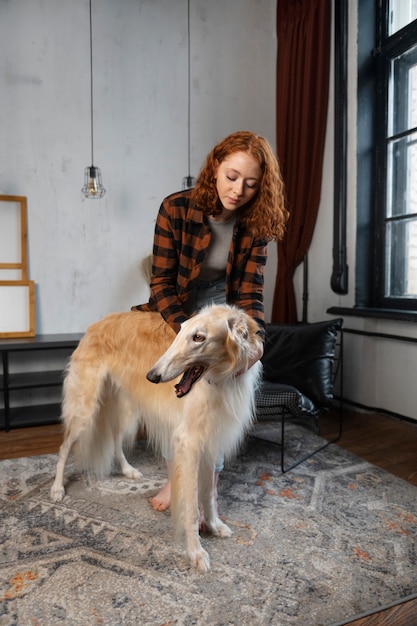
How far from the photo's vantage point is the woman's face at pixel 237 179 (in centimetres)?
162

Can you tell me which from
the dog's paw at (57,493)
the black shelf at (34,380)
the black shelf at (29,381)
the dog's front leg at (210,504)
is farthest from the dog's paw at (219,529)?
the black shelf at (29,381)

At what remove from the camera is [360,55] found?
3.34 m

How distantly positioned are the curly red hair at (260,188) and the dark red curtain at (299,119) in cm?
213

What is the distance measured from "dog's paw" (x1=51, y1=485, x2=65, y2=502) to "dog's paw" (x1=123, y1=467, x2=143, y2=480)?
0.33 metres

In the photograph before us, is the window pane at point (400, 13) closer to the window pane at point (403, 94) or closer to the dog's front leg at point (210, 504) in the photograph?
the window pane at point (403, 94)

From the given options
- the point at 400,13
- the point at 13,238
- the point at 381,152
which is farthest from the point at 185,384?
the point at 400,13

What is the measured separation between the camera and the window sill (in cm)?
297

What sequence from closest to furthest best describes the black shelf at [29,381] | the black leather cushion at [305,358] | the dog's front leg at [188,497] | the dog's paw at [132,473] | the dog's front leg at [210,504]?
1. the dog's front leg at [188,497]
2. the dog's front leg at [210,504]
3. the dog's paw at [132,473]
4. the black leather cushion at [305,358]
5. the black shelf at [29,381]

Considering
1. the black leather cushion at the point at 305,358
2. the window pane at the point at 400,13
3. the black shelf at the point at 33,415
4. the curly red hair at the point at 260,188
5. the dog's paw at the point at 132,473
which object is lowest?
the dog's paw at the point at 132,473

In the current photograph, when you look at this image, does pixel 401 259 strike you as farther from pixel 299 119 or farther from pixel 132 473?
pixel 132 473

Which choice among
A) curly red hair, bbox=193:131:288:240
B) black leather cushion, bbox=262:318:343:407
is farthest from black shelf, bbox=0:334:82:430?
curly red hair, bbox=193:131:288:240

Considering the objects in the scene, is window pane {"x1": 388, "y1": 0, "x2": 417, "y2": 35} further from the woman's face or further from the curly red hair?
the woman's face

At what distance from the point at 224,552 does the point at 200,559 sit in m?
0.13

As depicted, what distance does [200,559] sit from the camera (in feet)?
5.20
